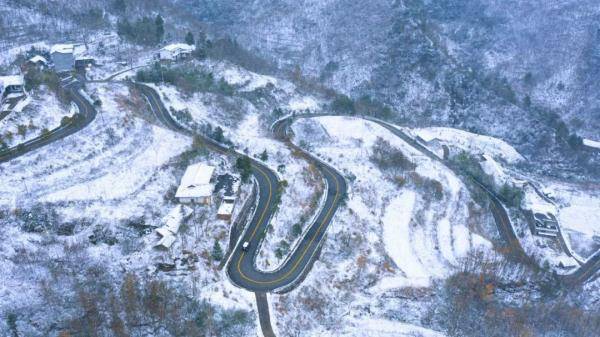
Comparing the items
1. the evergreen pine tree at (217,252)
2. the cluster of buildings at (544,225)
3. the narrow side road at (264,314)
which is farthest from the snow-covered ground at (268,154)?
the cluster of buildings at (544,225)

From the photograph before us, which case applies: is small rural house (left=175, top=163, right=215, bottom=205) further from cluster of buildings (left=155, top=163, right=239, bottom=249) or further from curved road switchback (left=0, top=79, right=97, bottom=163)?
curved road switchback (left=0, top=79, right=97, bottom=163)

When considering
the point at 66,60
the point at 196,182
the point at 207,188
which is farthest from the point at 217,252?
the point at 66,60

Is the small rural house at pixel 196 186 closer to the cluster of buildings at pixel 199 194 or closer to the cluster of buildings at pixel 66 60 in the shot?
the cluster of buildings at pixel 199 194

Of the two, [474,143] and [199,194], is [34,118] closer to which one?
[199,194]

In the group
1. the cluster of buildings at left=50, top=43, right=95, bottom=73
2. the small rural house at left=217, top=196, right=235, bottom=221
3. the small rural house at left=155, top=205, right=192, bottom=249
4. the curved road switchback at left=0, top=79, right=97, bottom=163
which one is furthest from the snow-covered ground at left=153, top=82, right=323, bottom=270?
the cluster of buildings at left=50, top=43, right=95, bottom=73

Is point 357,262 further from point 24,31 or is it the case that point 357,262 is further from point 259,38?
point 259,38
